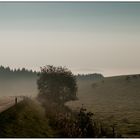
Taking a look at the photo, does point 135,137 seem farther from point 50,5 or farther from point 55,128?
point 50,5

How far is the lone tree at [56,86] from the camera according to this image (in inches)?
1661

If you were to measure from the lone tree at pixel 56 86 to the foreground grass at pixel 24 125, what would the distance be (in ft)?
28.1

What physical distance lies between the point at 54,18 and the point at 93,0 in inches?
115

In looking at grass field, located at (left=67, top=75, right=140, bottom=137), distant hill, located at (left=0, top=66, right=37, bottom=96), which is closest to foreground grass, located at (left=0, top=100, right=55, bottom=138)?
Result: grass field, located at (left=67, top=75, right=140, bottom=137)

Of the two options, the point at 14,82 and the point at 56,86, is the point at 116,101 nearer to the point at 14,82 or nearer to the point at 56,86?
the point at 56,86

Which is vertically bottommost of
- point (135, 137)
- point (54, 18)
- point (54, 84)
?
point (135, 137)

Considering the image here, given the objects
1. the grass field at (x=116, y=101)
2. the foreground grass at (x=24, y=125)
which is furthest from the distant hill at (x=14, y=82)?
the foreground grass at (x=24, y=125)

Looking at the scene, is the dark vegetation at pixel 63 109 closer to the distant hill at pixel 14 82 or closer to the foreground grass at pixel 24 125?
the foreground grass at pixel 24 125

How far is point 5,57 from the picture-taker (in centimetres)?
3025

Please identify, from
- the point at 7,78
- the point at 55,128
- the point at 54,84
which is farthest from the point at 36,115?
the point at 7,78

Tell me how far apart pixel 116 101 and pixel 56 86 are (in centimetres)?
1411

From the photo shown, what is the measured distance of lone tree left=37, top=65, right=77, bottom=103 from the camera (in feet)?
138

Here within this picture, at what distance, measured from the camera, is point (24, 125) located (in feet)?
89.4

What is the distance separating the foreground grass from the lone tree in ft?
28.1
